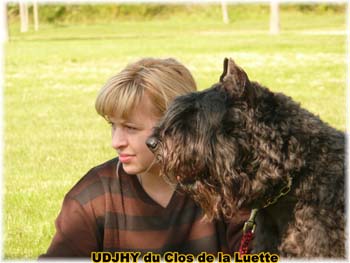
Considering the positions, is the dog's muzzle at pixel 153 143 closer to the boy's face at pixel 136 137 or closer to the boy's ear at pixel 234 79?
the boy's ear at pixel 234 79

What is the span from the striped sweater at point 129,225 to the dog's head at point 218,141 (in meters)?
1.15

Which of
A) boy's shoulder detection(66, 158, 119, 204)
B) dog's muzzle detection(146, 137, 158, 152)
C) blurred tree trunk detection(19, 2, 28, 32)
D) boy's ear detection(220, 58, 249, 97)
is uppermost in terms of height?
boy's ear detection(220, 58, 249, 97)

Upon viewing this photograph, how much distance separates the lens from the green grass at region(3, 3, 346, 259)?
767cm

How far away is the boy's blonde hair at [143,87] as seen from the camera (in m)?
5.00

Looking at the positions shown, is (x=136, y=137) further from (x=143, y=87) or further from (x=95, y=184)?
(x=95, y=184)

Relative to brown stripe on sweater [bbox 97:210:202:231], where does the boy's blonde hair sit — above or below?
above

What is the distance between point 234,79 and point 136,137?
1133 millimetres

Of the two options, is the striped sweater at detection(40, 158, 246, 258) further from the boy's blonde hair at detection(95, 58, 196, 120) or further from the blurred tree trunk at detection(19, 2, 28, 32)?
the blurred tree trunk at detection(19, 2, 28, 32)

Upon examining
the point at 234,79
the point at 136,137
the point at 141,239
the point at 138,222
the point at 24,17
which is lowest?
the point at 24,17

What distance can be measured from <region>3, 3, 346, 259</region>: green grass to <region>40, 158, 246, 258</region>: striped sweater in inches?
45.0

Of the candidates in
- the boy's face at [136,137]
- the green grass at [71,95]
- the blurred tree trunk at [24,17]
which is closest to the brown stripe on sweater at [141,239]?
the boy's face at [136,137]

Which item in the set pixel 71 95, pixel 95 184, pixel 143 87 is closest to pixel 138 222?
pixel 95 184

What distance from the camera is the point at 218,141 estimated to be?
13.1 feet

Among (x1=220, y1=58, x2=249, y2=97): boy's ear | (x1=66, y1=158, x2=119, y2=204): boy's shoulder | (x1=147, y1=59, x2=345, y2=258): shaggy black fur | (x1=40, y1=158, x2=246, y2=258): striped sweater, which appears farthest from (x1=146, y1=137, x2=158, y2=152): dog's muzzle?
(x1=66, y1=158, x2=119, y2=204): boy's shoulder
